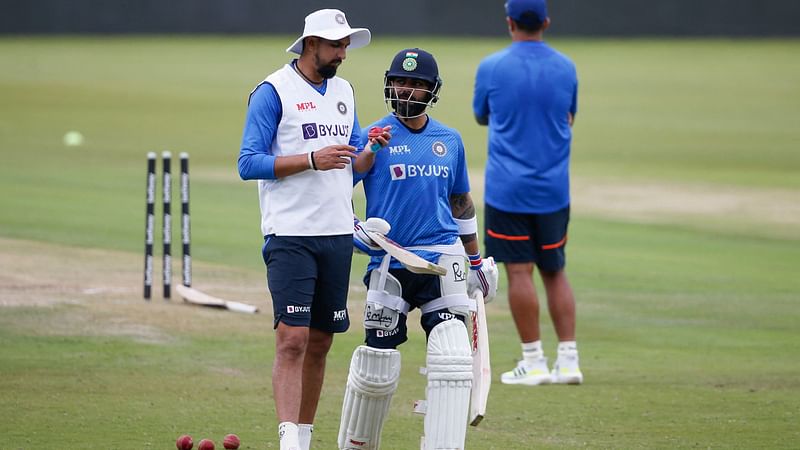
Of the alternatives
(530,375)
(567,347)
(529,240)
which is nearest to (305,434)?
(530,375)

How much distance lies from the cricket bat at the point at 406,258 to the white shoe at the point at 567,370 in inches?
109

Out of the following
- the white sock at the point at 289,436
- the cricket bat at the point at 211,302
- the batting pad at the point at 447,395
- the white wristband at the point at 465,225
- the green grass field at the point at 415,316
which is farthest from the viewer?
the cricket bat at the point at 211,302

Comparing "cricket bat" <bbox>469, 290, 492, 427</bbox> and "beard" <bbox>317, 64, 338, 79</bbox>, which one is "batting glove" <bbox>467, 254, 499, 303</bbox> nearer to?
"cricket bat" <bbox>469, 290, 492, 427</bbox>

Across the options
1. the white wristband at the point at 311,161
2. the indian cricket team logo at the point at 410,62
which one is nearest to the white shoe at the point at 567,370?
the indian cricket team logo at the point at 410,62

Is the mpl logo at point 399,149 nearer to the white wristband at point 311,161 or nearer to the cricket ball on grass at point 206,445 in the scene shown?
the white wristband at point 311,161

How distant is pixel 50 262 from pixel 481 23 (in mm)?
34291

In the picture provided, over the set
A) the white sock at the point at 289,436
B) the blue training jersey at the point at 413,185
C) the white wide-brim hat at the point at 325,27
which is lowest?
the white sock at the point at 289,436

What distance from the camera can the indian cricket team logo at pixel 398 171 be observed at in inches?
267

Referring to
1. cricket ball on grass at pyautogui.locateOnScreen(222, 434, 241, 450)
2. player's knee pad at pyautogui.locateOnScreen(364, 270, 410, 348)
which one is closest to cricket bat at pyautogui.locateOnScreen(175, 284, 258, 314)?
cricket ball on grass at pyautogui.locateOnScreen(222, 434, 241, 450)

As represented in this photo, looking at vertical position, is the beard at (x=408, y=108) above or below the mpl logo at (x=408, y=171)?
above

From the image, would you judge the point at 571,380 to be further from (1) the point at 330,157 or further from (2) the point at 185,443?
(1) the point at 330,157

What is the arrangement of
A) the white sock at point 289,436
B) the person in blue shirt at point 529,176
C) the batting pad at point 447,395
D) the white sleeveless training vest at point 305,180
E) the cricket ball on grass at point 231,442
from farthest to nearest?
the person in blue shirt at point 529,176, the cricket ball on grass at point 231,442, the white sleeveless training vest at point 305,180, the batting pad at point 447,395, the white sock at point 289,436

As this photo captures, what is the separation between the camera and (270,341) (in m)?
10.3

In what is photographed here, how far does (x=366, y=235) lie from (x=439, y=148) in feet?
1.88
